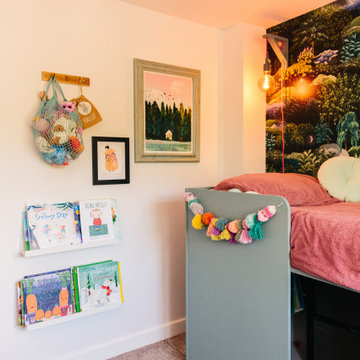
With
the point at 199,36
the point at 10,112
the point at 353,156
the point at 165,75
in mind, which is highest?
the point at 199,36

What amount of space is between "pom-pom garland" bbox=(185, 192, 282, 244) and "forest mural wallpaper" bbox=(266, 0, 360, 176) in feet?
3.15

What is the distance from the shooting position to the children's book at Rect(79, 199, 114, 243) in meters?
2.06

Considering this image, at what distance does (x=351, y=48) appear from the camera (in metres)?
2.12

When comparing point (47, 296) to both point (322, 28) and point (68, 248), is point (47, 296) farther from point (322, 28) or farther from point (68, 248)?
point (322, 28)

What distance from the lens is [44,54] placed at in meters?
1.96

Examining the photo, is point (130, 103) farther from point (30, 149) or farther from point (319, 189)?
point (319, 189)

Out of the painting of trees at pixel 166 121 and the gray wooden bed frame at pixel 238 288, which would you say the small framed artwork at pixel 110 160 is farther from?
the gray wooden bed frame at pixel 238 288

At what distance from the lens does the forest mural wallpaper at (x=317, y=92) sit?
7.00 ft

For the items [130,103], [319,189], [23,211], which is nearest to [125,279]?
[23,211]

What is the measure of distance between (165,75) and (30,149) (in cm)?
103

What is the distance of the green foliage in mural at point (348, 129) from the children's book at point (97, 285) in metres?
1.65

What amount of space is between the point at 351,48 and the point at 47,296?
92.6 inches

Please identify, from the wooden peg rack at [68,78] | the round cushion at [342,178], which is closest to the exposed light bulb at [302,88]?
the round cushion at [342,178]

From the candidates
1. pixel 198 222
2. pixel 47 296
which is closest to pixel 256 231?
pixel 198 222
